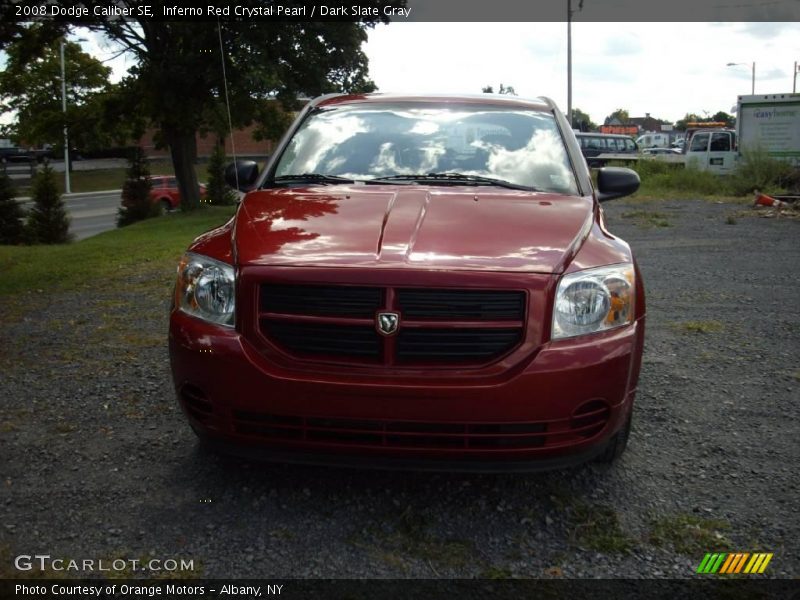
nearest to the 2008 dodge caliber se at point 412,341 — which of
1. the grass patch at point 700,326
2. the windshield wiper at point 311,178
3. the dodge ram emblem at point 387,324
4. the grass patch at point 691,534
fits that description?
the dodge ram emblem at point 387,324

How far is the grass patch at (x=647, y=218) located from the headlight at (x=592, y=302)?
40.9ft

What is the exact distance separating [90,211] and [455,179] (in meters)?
38.1

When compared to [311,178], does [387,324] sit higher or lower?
lower

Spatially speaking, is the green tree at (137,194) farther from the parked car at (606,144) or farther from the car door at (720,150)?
the parked car at (606,144)

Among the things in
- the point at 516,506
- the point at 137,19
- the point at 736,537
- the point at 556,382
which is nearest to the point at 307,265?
the point at 556,382

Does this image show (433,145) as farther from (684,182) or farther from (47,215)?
(684,182)

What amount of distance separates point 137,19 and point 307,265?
20.8 m

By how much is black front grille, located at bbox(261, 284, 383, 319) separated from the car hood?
0.10 meters

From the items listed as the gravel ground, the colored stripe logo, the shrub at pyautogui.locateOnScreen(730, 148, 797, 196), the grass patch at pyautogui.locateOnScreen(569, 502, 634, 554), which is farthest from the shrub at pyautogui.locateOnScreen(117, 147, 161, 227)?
the colored stripe logo

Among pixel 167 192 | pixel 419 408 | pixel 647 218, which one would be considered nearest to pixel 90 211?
pixel 167 192

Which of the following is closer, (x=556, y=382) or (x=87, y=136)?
(x=556, y=382)

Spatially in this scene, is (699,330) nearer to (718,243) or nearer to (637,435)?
(637,435)

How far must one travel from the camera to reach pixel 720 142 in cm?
3102

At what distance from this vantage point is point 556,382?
116 inches
